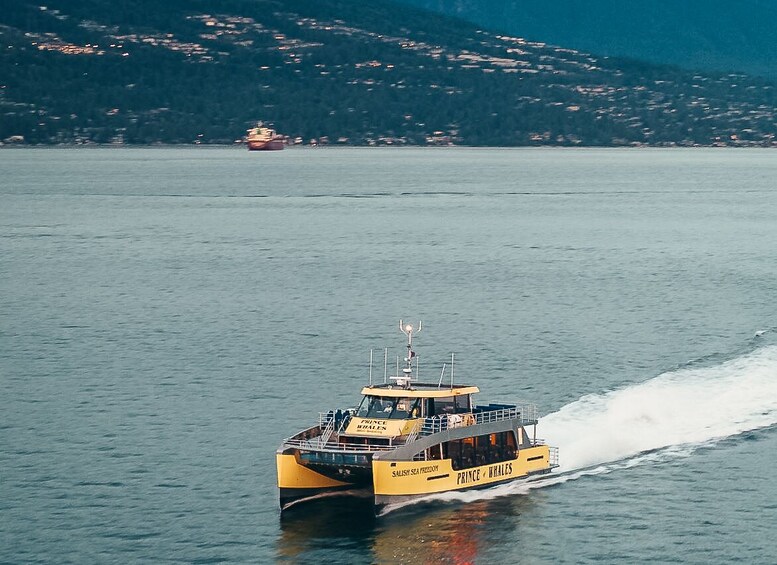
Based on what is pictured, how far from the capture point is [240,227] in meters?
175

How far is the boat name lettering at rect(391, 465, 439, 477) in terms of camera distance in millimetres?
50312

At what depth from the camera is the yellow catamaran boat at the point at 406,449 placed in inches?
1986

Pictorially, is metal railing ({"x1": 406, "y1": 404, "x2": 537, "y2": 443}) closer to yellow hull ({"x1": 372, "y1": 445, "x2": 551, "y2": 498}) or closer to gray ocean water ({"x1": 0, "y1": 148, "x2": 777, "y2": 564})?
yellow hull ({"x1": 372, "y1": 445, "x2": 551, "y2": 498})

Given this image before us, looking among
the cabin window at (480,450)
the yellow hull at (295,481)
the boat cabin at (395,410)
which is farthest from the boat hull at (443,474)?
the yellow hull at (295,481)

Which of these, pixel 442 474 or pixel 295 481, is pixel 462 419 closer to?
pixel 442 474

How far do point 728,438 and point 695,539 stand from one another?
12.4 meters

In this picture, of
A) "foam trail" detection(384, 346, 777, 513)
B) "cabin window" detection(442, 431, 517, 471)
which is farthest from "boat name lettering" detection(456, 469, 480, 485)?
"foam trail" detection(384, 346, 777, 513)

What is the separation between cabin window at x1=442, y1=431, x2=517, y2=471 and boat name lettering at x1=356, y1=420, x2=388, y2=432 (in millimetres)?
2165

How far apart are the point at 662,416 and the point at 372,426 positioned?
16.7 metres

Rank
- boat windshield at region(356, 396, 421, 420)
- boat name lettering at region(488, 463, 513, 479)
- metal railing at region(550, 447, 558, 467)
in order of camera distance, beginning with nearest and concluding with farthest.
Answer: boat windshield at region(356, 396, 421, 420) → boat name lettering at region(488, 463, 513, 479) → metal railing at region(550, 447, 558, 467)

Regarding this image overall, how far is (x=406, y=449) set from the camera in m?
50.6

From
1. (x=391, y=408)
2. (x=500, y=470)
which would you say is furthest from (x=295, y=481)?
(x=500, y=470)

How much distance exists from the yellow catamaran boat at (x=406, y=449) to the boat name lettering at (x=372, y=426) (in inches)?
1.3

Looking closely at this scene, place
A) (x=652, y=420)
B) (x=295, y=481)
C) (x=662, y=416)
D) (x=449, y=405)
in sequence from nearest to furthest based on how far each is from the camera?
(x=295, y=481)
(x=449, y=405)
(x=652, y=420)
(x=662, y=416)
